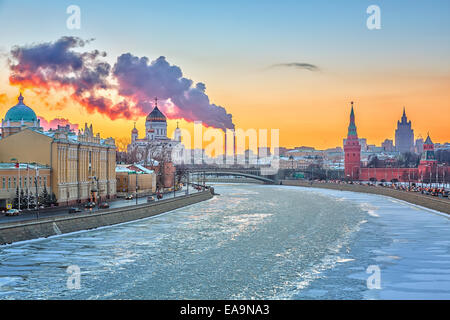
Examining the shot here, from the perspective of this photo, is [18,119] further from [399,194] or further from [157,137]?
[157,137]

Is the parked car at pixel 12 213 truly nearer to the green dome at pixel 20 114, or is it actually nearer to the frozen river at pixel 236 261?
the frozen river at pixel 236 261

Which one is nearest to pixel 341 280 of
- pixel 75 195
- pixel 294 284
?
pixel 294 284

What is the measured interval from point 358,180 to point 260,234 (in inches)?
3840

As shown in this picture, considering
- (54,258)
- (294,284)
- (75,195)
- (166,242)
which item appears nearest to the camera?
(294,284)

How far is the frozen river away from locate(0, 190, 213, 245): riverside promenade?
0.61 metres

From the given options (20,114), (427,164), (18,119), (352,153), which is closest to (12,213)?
(18,119)

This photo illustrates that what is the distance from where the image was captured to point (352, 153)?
137 meters

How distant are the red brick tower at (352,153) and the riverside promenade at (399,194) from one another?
19.7 metres

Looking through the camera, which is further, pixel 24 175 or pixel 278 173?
pixel 278 173

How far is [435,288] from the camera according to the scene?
20.3 metres

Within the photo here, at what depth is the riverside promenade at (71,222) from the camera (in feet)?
92.9

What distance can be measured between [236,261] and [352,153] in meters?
115

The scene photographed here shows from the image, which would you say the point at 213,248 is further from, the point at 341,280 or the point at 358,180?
the point at 358,180
